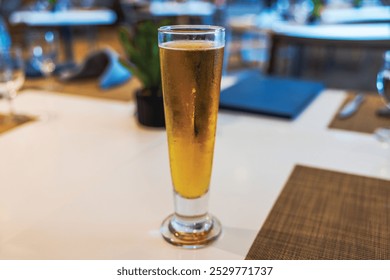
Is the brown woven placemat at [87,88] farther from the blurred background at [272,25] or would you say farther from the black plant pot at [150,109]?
the blurred background at [272,25]

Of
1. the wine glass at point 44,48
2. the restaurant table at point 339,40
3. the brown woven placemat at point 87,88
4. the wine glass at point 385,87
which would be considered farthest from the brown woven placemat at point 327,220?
the restaurant table at point 339,40

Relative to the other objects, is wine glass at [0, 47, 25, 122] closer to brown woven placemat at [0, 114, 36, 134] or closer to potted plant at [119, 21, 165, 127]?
brown woven placemat at [0, 114, 36, 134]

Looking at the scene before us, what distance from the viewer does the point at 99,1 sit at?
645 cm

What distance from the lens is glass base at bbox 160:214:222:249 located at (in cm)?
49

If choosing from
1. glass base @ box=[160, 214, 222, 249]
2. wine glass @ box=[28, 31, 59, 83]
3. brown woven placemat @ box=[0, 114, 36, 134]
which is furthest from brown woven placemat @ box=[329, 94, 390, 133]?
wine glass @ box=[28, 31, 59, 83]

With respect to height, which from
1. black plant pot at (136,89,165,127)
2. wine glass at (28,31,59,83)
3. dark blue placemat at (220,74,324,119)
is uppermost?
wine glass at (28,31,59,83)

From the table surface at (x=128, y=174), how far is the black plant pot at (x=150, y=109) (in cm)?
3

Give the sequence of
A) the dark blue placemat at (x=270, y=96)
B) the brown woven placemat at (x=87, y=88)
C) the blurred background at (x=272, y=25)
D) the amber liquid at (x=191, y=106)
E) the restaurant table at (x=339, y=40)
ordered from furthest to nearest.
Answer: the blurred background at (x=272, y=25) < the restaurant table at (x=339, y=40) < the brown woven placemat at (x=87, y=88) < the dark blue placemat at (x=270, y=96) < the amber liquid at (x=191, y=106)

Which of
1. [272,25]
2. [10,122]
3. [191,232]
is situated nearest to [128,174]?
[191,232]

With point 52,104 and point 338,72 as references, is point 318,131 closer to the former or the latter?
point 52,104

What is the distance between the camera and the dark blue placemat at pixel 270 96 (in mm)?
938

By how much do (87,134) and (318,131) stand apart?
0.51 meters

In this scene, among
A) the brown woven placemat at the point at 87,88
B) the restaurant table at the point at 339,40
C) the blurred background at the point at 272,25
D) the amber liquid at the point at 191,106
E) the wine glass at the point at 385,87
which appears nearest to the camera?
the amber liquid at the point at 191,106
